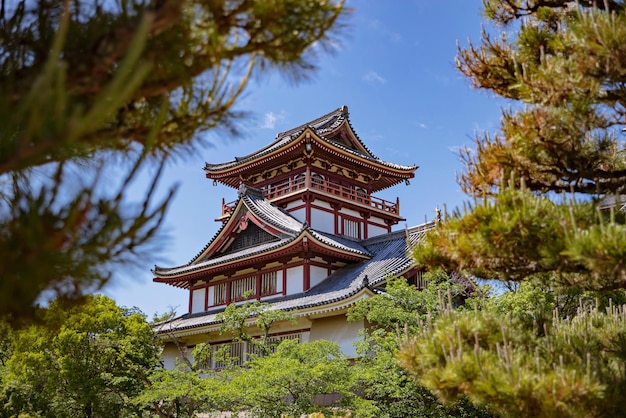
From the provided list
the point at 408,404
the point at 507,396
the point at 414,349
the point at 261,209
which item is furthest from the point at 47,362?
the point at 507,396

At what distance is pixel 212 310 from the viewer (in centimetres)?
2264

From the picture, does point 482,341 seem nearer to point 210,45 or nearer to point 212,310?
point 210,45

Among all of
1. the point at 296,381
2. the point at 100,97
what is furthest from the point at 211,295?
the point at 100,97

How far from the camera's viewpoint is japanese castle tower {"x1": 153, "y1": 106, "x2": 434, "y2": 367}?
18938 millimetres

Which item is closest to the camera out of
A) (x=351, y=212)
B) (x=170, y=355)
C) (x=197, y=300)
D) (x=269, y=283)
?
(x=269, y=283)

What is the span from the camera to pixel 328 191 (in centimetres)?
2356

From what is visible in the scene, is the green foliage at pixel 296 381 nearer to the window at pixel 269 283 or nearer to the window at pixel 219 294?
the window at pixel 269 283

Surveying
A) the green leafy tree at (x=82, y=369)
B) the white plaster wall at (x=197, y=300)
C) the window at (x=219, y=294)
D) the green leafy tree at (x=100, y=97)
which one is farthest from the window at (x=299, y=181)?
the green leafy tree at (x=100, y=97)

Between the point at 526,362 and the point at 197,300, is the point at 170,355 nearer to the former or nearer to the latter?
the point at 197,300

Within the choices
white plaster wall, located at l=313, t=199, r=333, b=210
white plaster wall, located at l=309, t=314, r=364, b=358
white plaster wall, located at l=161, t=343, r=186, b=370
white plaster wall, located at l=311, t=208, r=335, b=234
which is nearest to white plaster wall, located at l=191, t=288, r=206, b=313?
white plaster wall, located at l=161, t=343, r=186, b=370

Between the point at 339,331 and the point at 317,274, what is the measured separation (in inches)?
123

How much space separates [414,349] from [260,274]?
16153 mm

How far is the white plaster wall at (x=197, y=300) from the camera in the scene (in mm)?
23422

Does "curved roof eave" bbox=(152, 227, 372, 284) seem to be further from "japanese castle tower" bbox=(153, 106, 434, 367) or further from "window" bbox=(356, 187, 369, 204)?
"window" bbox=(356, 187, 369, 204)
